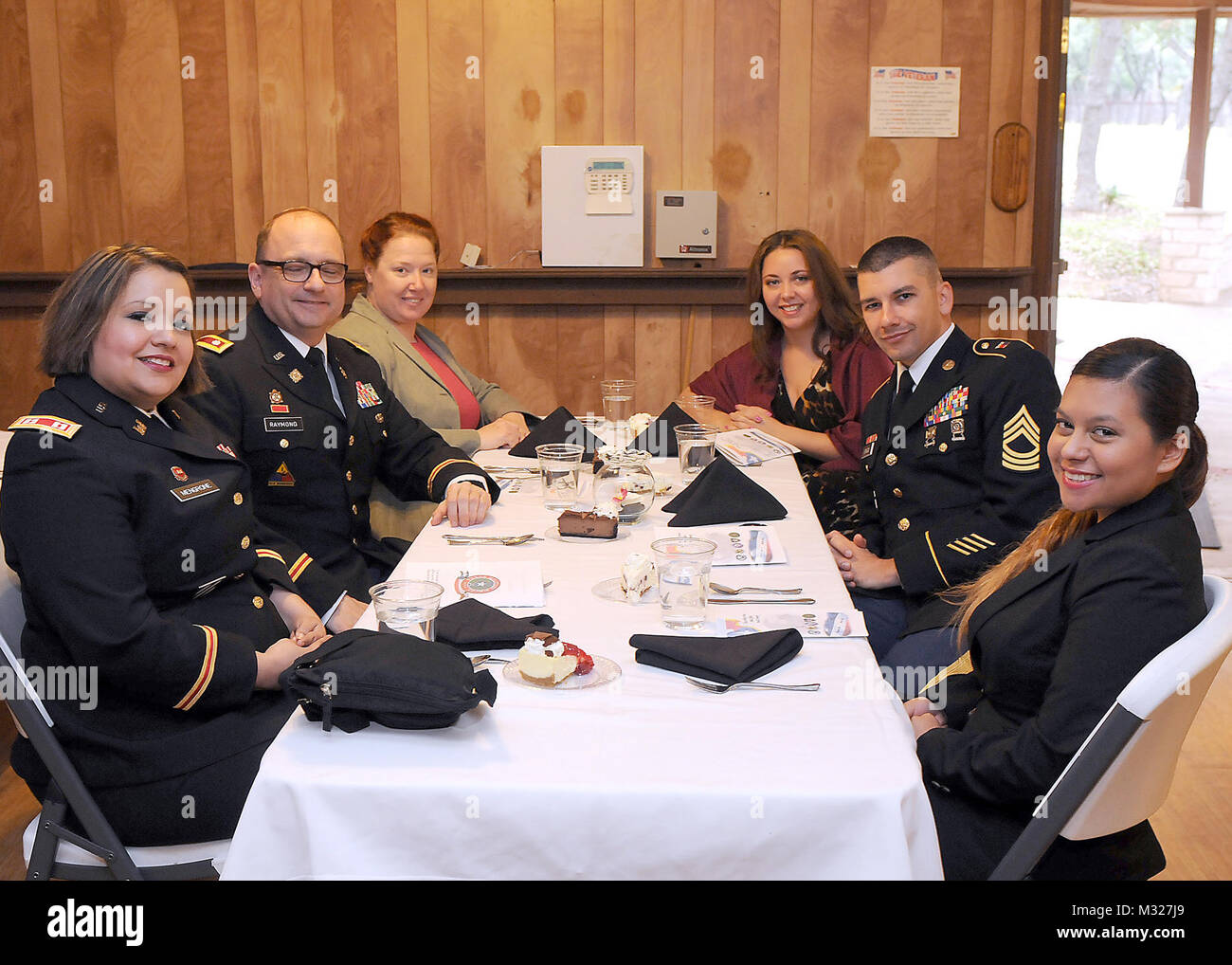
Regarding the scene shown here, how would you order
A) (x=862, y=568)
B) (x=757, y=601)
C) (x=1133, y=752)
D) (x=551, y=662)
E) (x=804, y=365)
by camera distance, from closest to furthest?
(x=1133, y=752)
(x=551, y=662)
(x=757, y=601)
(x=862, y=568)
(x=804, y=365)

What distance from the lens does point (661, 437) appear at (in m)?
3.35

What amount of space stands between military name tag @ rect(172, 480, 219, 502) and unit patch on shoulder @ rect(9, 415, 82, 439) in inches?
7.9

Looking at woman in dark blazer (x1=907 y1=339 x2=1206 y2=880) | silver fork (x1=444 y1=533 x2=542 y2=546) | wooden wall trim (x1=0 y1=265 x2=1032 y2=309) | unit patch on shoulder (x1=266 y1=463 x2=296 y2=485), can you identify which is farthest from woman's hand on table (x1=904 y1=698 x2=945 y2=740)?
wooden wall trim (x1=0 y1=265 x2=1032 y2=309)

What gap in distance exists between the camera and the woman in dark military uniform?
178cm

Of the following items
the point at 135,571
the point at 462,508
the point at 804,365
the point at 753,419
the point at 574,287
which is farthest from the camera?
the point at 574,287

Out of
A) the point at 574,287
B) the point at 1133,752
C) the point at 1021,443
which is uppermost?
the point at 574,287

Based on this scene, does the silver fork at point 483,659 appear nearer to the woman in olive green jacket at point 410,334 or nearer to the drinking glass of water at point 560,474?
the drinking glass of water at point 560,474

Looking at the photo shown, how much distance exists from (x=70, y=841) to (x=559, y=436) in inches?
70.8

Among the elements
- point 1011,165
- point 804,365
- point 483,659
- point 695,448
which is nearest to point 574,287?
point 804,365

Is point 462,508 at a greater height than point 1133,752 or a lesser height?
greater

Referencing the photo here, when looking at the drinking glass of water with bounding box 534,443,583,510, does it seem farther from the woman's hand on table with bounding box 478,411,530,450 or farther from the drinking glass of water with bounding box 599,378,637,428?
the woman's hand on table with bounding box 478,411,530,450

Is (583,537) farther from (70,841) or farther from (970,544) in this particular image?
(70,841)

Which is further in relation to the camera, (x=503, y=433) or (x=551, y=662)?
(x=503, y=433)
